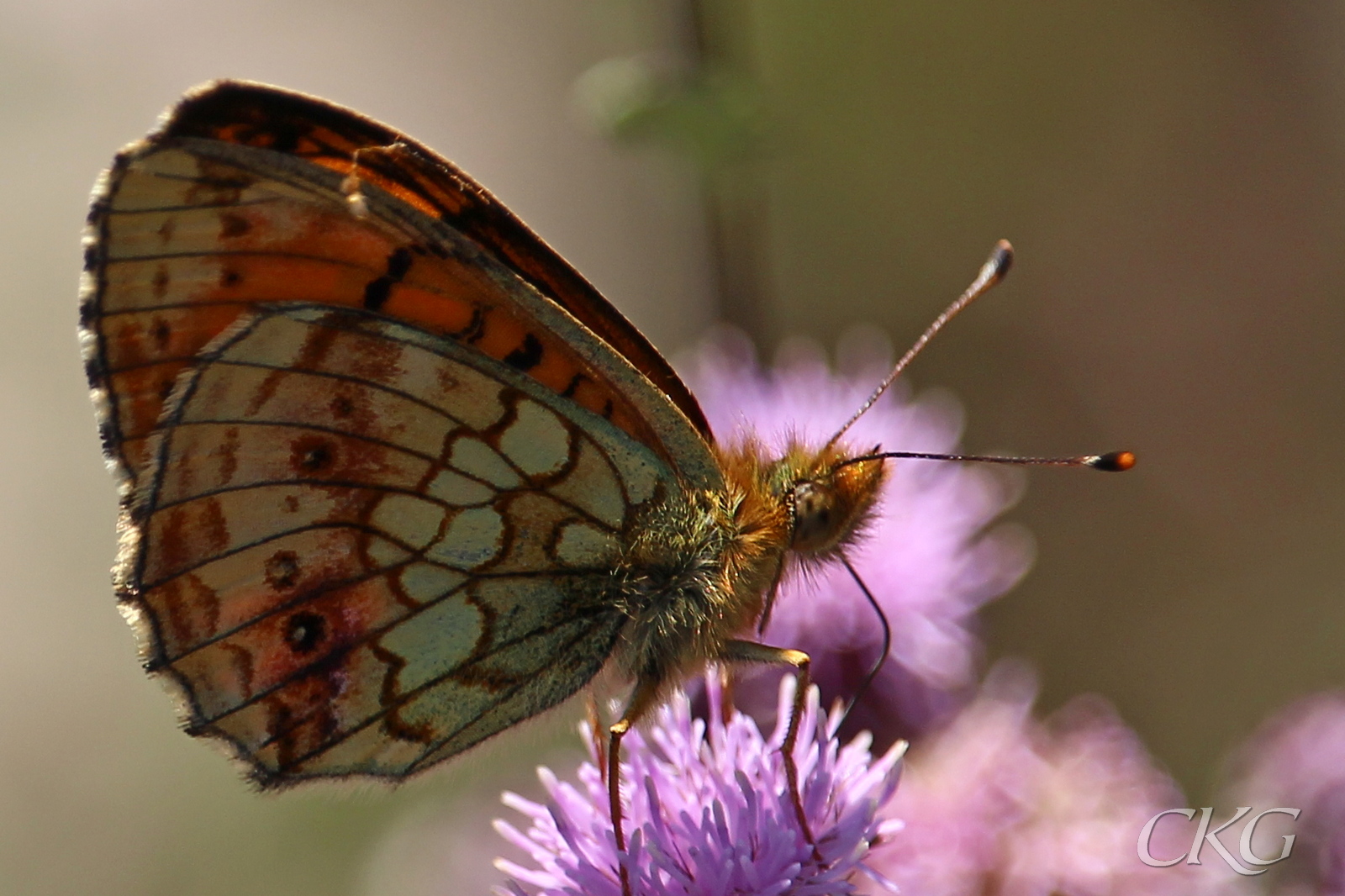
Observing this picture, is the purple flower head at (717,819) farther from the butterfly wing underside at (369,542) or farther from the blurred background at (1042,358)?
the blurred background at (1042,358)

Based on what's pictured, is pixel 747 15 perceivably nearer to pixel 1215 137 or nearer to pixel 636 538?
pixel 636 538

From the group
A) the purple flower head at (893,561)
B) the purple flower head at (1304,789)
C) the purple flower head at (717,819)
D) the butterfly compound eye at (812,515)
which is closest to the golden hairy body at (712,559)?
the butterfly compound eye at (812,515)

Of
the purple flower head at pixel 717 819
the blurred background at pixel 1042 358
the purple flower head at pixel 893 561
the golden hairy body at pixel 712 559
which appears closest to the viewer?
the purple flower head at pixel 717 819

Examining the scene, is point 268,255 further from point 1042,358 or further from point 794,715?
point 1042,358

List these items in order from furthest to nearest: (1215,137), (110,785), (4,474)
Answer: (4,474) → (1215,137) → (110,785)

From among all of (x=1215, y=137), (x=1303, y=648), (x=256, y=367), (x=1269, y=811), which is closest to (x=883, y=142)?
(x=1215, y=137)

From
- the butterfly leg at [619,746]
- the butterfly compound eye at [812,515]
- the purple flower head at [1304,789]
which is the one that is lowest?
the butterfly leg at [619,746]

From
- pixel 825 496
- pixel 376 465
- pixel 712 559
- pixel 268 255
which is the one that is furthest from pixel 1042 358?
pixel 268 255

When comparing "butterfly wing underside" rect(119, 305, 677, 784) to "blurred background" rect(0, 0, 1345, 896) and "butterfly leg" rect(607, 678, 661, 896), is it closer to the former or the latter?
"butterfly leg" rect(607, 678, 661, 896)
